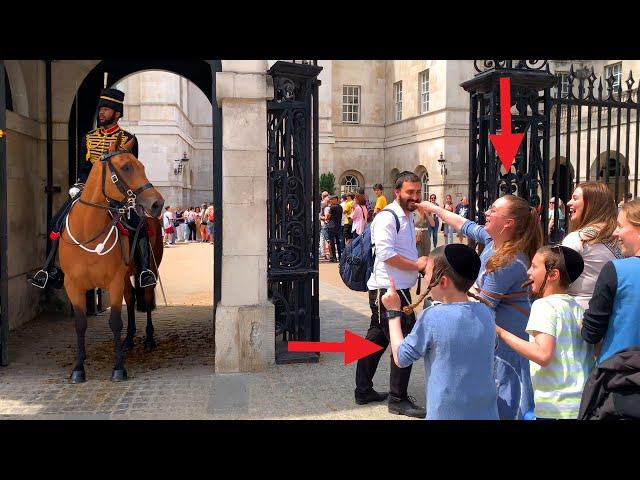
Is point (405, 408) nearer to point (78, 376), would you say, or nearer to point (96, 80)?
point (78, 376)

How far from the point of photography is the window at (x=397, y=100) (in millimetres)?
39281

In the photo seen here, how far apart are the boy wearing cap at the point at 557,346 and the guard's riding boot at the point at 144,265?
4.70 m

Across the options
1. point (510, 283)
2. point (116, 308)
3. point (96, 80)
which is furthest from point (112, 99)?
point (510, 283)

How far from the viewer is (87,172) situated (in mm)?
7695

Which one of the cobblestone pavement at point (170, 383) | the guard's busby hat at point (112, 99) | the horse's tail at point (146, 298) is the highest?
the guard's busby hat at point (112, 99)

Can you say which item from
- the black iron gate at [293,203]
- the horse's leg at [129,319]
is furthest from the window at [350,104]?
the black iron gate at [293,203]

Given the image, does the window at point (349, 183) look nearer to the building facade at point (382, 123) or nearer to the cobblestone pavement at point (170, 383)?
the building facade at point (382, 123)

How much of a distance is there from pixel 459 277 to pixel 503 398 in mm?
1421

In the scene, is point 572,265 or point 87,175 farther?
point 87,175

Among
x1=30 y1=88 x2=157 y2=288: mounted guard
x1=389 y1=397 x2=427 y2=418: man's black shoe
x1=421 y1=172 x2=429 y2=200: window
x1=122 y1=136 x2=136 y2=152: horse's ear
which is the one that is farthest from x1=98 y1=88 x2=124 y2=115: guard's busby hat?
x1=421 y1=172 x2=429 y2=200: window

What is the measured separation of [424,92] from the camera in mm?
35750

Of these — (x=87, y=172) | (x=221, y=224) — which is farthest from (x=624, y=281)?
(x=87, y=172)

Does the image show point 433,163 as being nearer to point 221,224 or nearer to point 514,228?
point 221,224

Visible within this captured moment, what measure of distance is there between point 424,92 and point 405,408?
105ft
